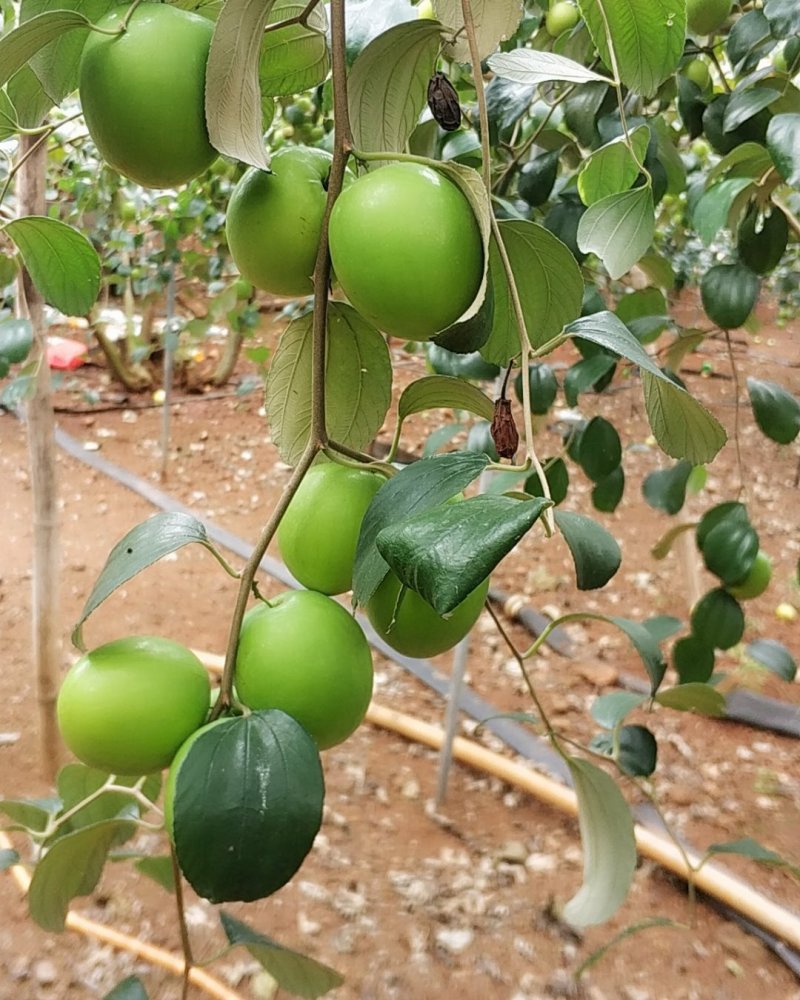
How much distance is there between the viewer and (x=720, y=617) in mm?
834

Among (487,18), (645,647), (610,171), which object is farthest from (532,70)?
(645,647)

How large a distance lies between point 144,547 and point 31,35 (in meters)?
0.20

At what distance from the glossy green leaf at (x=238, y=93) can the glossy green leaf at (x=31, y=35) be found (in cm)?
6

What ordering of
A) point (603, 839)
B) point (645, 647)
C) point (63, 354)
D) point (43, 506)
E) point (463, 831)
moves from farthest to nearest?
1. point (63, 354)
2. point (463, 831)
3. point (43, 506)
4. point (645, 647)
5. point (603, 839)

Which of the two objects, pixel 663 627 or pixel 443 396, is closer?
pixel 443 396

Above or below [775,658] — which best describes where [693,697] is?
above

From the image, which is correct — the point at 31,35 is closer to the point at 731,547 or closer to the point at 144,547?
the point at 144,547

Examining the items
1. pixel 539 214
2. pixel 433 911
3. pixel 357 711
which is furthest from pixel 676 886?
pixel 357 711

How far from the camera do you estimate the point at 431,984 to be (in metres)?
1.10

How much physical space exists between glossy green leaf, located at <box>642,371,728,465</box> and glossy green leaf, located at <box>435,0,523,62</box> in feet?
0.56

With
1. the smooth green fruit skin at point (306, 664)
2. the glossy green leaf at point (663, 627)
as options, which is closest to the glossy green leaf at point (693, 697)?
the glossy green leaf at point (663, 627)

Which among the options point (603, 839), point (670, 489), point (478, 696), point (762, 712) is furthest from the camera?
point (478, 696)

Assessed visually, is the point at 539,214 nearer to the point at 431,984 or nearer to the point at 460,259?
the point at 460,259

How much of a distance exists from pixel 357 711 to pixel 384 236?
0.20 m
